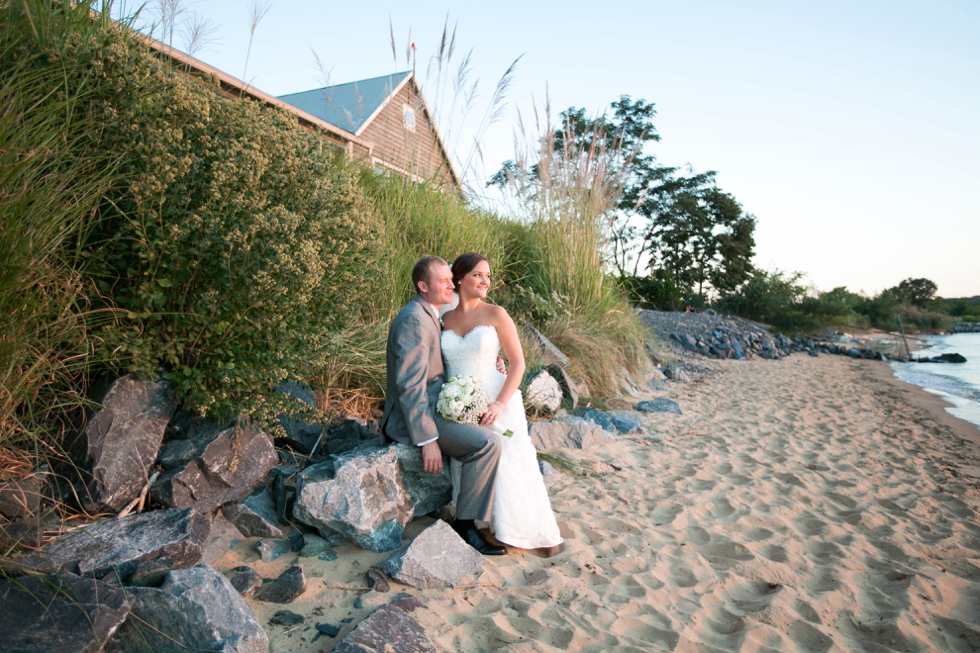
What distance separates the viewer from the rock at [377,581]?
257 cm

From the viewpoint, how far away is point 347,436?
3814 mm

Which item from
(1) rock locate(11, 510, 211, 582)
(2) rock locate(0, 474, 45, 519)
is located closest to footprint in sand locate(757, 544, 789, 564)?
(1) rock locate(11, 510, 211, 582)

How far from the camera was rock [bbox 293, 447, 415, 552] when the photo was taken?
112 inches

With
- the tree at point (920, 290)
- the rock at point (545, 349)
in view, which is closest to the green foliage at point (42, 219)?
the rock at point (545, 349)

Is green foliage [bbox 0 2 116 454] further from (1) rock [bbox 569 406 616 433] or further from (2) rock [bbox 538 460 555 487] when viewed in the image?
(1) rock [bbox 569 406 616 433]

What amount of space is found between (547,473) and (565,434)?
83cm

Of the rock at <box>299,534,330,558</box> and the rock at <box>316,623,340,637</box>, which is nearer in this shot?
the rock at <box>316,623,340,637</box>

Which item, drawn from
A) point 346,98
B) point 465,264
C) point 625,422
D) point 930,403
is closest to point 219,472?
point 465,264

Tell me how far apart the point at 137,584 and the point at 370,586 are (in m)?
0.93

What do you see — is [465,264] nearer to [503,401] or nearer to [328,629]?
[503,401]

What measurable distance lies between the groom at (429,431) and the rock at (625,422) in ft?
9.59

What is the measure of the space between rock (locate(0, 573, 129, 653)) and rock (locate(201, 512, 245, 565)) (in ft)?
1.70

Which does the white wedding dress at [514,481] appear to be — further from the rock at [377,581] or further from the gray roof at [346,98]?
the gray roof at [346,98]

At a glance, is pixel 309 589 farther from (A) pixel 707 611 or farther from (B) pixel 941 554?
(B) pixel 941 554
